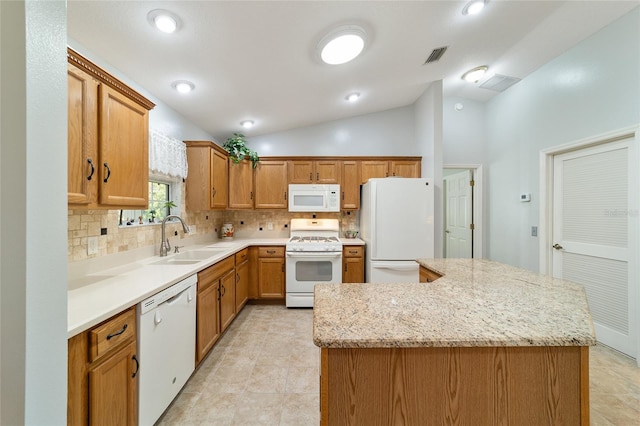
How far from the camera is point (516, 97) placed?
11.3 feet

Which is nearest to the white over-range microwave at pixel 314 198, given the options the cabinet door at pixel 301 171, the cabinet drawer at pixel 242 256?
the cabinet door at pixel 301 171

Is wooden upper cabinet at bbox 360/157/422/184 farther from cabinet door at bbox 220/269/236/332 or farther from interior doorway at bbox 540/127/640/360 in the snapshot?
cabinet door at bbox 220/269/236/332

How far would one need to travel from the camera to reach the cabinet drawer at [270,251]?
3424 millimetres

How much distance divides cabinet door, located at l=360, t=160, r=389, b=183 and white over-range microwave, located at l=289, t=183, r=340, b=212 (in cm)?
44

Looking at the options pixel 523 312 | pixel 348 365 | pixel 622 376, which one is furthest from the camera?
pixel 622 376

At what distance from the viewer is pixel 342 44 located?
82.4 inches

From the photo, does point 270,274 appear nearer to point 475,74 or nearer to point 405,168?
point 405,168

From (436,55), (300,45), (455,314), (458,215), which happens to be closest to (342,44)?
(300,45)

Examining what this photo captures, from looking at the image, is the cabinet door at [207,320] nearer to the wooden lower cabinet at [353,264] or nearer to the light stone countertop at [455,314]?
the light stone countertop at [455,314]

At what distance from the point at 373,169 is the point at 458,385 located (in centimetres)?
313

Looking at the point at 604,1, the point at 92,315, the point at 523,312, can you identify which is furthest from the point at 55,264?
the point at 604,1

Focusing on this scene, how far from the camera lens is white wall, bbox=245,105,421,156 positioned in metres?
3.97

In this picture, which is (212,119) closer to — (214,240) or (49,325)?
(214,240)

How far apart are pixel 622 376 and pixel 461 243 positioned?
95.1 inches
